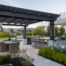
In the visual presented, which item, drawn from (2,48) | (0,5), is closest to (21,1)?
(0,5)

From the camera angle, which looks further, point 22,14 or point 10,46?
point 10,46

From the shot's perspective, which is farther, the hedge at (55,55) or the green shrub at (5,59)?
the hedge at (55,55)

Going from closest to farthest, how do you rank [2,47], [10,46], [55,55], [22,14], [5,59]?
[5,59] → [55,55] → [22,14] → [10,46] → [2,47]

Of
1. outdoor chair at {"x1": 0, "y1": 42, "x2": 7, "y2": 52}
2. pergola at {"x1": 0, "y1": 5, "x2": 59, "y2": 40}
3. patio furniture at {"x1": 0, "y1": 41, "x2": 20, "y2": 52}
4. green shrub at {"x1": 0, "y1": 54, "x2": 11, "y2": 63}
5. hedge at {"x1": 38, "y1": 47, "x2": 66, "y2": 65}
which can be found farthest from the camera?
outdoor chair at {"x1": 0, "y1": 42, "x2": 7, "y2": 52}

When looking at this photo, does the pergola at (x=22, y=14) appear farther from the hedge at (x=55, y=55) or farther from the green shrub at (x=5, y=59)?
the green shrub at (x=5, y=59)

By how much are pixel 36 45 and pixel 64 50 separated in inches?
166

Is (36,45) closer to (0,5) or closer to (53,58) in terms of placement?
(53,58)

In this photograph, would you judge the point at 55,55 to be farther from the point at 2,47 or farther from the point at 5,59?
the point at 2,47

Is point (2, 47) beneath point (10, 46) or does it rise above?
beneath

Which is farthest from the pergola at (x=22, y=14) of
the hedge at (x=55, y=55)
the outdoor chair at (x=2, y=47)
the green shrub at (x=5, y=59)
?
the green shrub at (x=5, y=59)

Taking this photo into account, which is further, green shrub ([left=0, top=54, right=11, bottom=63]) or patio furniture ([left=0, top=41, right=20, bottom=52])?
patio furniture ([left=0, top=41, right=20, bottom=52])

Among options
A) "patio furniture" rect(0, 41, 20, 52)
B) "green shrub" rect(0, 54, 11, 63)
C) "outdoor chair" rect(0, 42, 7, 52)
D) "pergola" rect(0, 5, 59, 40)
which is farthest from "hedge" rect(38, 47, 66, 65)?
"outdoor chair" rect(0, 42, 7, 52)

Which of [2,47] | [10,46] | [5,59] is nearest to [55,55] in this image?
[5,59]

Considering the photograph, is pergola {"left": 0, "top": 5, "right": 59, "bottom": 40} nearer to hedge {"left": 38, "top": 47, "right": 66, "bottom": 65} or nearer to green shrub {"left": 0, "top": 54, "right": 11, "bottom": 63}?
hedge {"left": 38, "top": 47, "right": 66, "bottom": 65}
